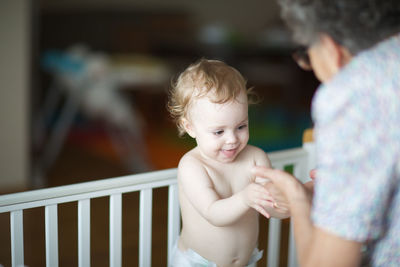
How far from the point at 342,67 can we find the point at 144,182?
24.6 inches

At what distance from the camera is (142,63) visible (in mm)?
4484

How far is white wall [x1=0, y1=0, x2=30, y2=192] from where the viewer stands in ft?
9.55

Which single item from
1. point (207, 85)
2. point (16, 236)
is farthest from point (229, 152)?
point (16, 236)

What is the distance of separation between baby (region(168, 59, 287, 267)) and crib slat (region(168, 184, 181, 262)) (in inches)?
3.6

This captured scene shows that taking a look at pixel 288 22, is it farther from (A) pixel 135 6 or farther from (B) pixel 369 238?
(A) pixel 135 6

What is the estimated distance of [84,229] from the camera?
3.76ft

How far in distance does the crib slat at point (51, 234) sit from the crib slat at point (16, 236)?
0.06 meters

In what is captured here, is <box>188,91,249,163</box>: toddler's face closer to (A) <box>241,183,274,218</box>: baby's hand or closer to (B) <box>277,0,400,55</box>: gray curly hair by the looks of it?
(A) <box>241,183,274,218</box>: baby's hand

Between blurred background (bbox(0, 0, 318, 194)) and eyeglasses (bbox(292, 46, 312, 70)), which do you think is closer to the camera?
eyeglasses (bbox(292, 46, 312, 70))

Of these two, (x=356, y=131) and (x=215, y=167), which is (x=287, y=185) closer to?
(x=356, y=131)

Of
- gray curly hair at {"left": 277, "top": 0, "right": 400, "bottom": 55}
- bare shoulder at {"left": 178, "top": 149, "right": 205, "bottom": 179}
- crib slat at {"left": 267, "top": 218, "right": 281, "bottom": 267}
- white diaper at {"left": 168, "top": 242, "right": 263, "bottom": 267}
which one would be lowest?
crib slat at {"left": 267, "top": 218, "right": 281, "bottom": 267}

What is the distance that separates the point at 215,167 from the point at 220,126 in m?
0.12

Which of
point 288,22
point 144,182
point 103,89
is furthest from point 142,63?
point 288,22

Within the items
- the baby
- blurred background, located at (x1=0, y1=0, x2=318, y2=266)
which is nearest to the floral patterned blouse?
the baby
